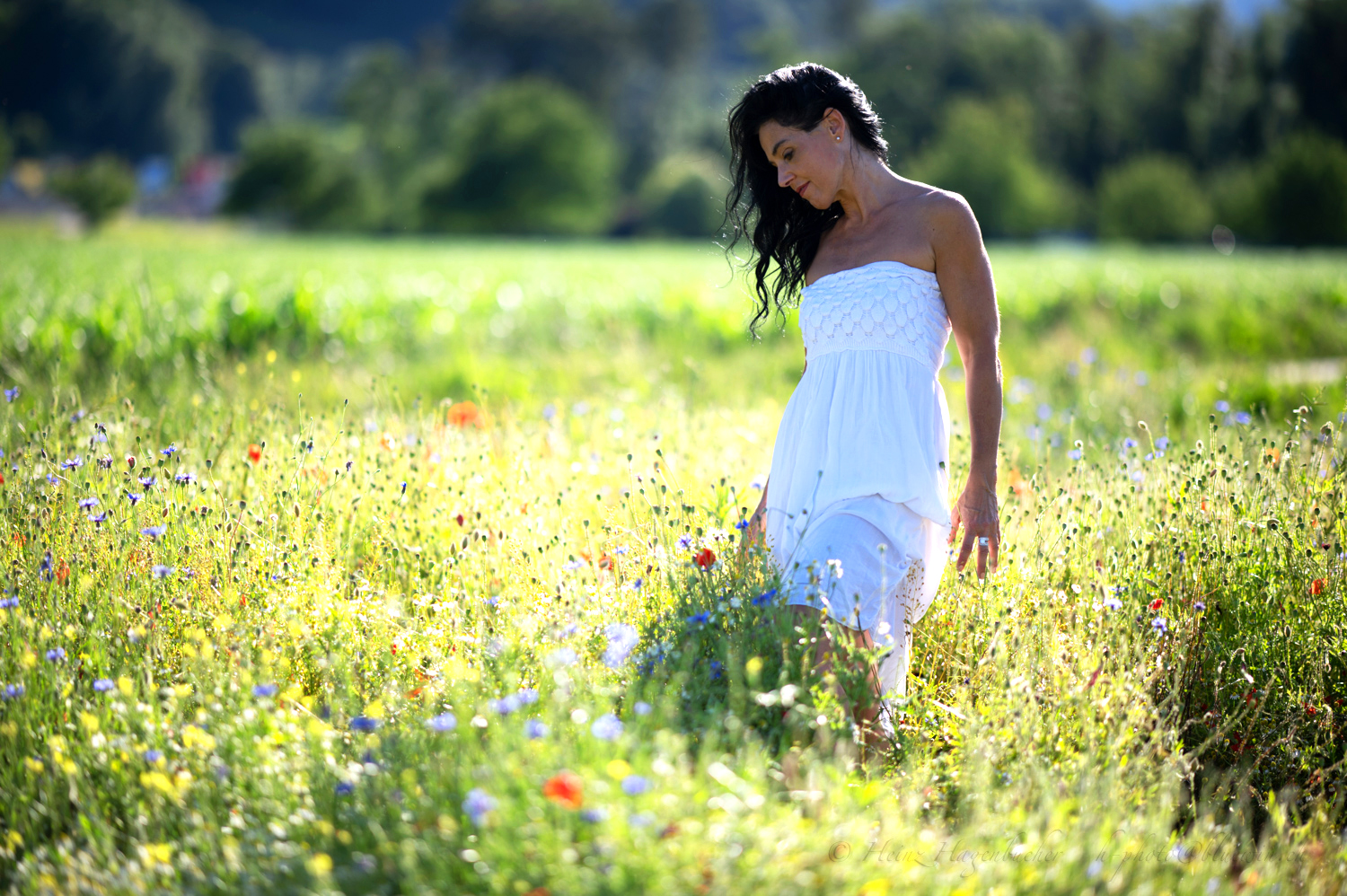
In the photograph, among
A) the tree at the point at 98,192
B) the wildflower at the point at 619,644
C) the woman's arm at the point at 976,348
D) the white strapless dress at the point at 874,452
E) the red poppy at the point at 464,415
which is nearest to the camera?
the wildflower at the point at 619,644

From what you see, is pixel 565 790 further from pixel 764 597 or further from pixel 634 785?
pixel 764 597

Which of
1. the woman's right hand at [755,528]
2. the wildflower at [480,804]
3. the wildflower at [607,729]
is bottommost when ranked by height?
the wildflower at [480,804]

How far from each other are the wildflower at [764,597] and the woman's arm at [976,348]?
23.6 inches

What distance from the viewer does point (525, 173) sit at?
61.6m

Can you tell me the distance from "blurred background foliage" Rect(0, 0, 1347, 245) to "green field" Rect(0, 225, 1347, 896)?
99.9 ft

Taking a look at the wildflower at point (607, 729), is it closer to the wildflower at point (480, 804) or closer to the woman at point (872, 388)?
the wildflower at point (480, 804)

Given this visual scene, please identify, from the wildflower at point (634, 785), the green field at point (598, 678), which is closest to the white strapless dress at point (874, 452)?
the green field at point (598, 678)

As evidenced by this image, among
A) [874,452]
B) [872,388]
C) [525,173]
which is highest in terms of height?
[525,173]

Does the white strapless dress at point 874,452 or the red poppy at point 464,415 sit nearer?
the white strapless dress at point 874,452

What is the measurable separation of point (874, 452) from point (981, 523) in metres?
0.40

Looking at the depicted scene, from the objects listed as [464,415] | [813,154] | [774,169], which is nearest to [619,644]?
[813,154]

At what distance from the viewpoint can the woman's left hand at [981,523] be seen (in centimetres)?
263

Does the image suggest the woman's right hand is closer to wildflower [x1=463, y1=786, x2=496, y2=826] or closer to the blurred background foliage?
wildflower [x1=463, y1=786, x2=496, y2=826]

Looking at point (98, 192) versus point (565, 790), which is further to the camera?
point (98, 192)
